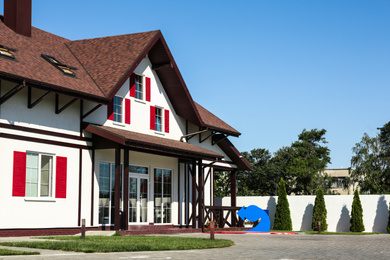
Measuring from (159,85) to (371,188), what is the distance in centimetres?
3318

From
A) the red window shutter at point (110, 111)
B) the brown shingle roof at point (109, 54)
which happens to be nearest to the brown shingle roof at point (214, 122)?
the brown shingle roof at point (109, 54)

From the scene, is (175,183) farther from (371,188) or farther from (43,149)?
(371,188)

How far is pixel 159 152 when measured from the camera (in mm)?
22141

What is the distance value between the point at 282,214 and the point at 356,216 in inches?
156

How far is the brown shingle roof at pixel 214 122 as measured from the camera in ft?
91.4

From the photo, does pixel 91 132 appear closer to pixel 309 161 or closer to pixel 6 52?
pixel 6 52

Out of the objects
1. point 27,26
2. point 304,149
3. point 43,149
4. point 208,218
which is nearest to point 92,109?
point 43,149

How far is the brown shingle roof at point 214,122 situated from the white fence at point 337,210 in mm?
4428

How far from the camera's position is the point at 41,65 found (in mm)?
18969

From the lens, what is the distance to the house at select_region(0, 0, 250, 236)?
17436mm

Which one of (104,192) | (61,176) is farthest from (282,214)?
(61,176)

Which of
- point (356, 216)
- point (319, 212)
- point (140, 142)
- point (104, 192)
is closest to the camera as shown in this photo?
point (140, 142)

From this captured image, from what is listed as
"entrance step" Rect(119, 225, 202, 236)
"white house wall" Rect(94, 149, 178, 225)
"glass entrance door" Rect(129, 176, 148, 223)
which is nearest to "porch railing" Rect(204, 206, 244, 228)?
"white house wall" Rect(94, 149, 178, 225)

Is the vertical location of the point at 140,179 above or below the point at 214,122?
below
